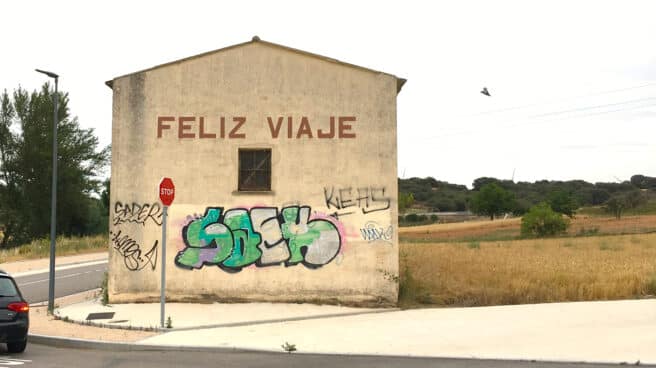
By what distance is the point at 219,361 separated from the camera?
32.2 feet

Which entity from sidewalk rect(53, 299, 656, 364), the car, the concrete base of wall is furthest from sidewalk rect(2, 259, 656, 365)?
the car

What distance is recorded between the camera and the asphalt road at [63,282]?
1979cm

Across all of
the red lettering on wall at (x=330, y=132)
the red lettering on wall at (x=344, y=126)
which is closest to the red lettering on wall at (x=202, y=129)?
the red lettering on wall at (x=330, y=132)

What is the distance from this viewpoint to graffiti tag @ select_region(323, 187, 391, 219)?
590 inches

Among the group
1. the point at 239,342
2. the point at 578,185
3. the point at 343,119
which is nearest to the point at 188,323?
the point at 239,342

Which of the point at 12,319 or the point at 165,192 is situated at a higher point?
the point at 165,192

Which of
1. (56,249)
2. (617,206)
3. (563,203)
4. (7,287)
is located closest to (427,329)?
(7,287)

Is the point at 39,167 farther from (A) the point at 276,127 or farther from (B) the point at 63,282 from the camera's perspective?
(A) the point at 276,127

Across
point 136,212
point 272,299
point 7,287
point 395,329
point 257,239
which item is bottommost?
point 395,329

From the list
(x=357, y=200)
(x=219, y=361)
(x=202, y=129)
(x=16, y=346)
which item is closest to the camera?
(x=219, y=361)

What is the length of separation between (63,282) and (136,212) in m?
9.16

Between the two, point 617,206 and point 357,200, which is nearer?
point 357,200

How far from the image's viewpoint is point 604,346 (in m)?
10.5

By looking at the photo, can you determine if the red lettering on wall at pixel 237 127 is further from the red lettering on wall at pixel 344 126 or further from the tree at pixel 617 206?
the tree at pixel 617 206
